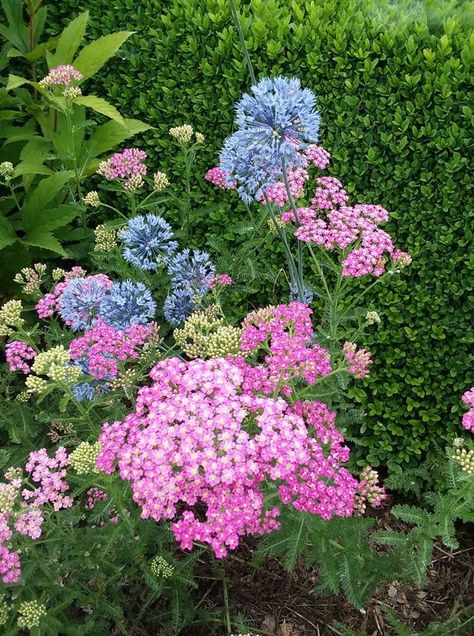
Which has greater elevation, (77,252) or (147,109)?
(147,109)

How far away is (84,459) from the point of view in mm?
2123

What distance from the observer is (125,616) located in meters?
2.69

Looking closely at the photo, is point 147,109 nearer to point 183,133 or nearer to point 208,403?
point 183,133

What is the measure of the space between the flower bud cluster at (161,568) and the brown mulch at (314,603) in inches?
20.9

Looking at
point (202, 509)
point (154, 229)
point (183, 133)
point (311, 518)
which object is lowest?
point (202, 509)

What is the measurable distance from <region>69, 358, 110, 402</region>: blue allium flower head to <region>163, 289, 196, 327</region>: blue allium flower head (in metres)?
0.46

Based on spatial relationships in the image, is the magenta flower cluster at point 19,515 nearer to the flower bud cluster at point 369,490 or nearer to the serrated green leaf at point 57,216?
the flower bud cluster at point 369,490

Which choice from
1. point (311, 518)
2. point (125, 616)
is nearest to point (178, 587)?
point (125, 616)

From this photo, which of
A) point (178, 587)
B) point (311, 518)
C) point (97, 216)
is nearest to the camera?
point (311, 518)

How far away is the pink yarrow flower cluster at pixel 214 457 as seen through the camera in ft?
5.61

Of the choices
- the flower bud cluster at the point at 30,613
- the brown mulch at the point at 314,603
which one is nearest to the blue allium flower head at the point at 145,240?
the flower bud cluster at the point at 30,613

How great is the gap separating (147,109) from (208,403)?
105 inches

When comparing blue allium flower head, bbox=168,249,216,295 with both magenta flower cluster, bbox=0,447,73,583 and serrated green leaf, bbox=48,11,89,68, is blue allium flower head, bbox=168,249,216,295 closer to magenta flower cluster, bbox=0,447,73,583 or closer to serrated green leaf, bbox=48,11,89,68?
magenta flower cluster, bbox=0,447,73,583

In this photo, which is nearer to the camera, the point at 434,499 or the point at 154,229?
the point at 434,499
